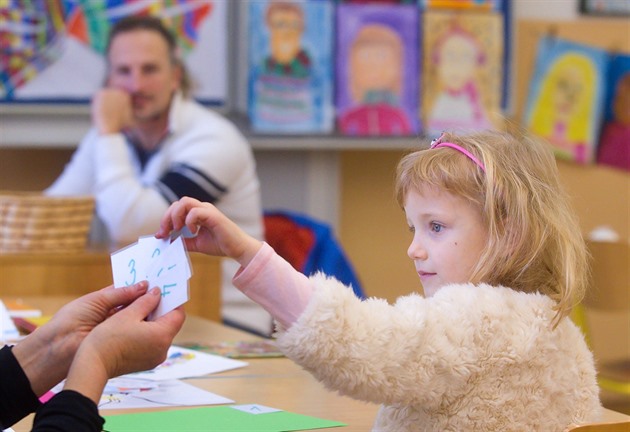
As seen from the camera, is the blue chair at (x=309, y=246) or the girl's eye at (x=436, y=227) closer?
the girl's eye at (x=436, y=227)

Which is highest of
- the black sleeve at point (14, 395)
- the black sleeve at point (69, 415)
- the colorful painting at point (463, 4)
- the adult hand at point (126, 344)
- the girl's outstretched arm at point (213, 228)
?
the colorful painting at point (463, 4)

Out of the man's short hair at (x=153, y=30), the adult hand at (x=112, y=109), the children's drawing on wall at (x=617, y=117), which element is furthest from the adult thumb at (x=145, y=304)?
the children's drawing on wall at (x=617, y=117)

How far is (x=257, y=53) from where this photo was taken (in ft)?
12.7

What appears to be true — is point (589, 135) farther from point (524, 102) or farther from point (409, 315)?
point (409, 315)

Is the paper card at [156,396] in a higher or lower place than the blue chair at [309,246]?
higher

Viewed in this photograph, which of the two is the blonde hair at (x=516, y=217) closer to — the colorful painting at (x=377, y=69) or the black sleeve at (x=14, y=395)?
the black sleeve at (x=14, y=395)

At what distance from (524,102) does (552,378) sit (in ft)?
10.8

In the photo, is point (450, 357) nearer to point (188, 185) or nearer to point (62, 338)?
point (62, 338)

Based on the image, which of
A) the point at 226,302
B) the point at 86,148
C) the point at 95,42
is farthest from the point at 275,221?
the point at 95,42

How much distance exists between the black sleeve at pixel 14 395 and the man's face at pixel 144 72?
2.59m

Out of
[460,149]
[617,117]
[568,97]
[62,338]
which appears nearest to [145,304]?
[62,338]

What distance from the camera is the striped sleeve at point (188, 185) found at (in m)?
3.32

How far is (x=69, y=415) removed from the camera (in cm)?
93

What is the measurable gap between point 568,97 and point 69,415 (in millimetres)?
3697
